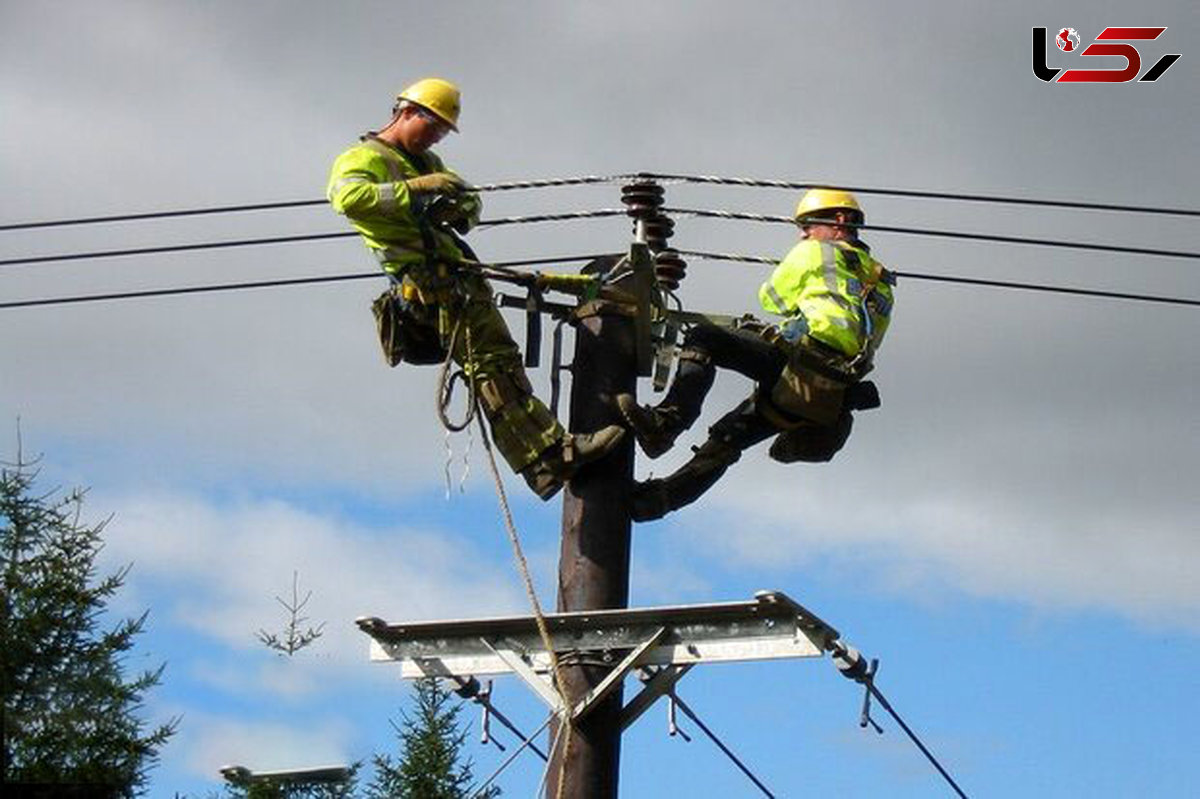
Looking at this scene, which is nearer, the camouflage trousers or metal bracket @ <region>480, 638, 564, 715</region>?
metal bracket @ <region>480, 638, 564, 715</region>

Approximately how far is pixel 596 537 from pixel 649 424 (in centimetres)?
56

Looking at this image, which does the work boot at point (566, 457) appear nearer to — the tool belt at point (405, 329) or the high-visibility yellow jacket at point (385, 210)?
the tool belt at point (405, 329)

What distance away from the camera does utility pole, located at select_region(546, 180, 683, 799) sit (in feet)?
36.2

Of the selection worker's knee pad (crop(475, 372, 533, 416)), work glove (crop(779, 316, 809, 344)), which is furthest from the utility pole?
work glove (crop(779, 316, 809, 344))

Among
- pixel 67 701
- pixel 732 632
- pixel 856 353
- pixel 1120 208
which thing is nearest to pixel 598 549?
pixel 732 632

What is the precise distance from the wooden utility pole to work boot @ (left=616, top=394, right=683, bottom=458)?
0.08m

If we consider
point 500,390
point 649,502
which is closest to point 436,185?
point 500,390

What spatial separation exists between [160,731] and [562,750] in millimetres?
4883

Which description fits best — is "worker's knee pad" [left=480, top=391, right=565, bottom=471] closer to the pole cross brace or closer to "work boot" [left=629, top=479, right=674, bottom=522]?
"work boot" [left=629, top=479, right=674, bottom=522]

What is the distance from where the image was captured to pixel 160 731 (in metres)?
15.2

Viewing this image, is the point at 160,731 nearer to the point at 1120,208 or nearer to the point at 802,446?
the point at 802,446

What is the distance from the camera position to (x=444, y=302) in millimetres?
11773

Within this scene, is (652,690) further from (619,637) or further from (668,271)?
(668,271)

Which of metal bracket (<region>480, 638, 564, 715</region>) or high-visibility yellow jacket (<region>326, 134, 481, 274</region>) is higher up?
high-visibility yellow jacket (<region>326, 134, 481, 274</region>)
